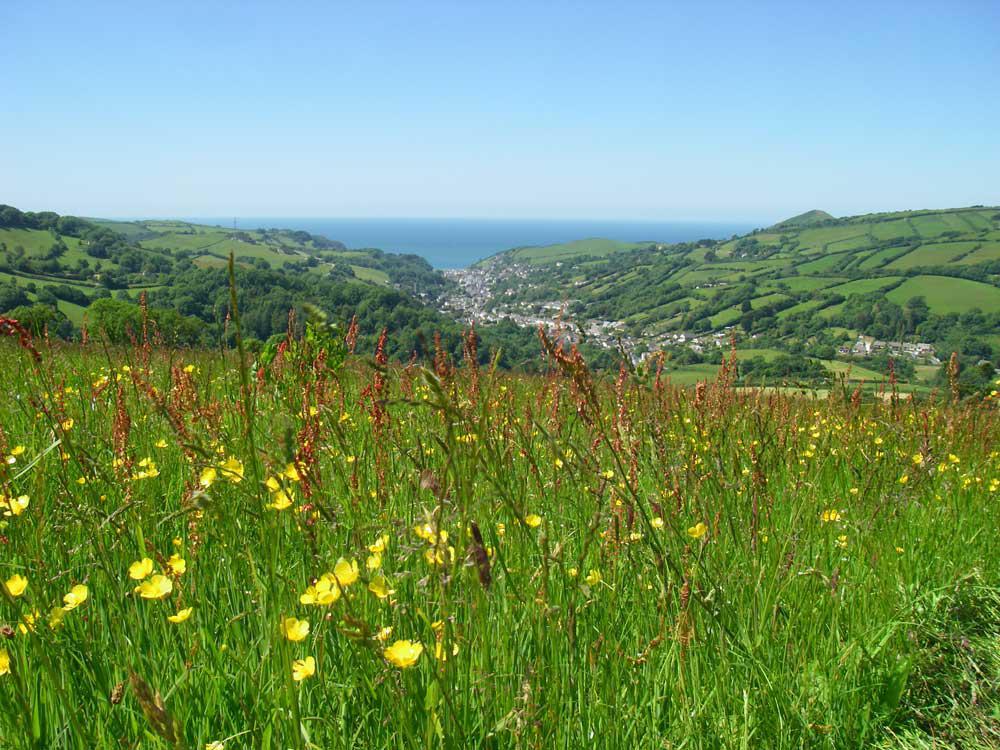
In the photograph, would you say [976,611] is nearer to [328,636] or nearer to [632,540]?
[632,540]

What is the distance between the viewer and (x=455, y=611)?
68.6 inches

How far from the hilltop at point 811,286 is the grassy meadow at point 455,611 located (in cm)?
3097

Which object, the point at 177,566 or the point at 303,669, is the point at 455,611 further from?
the point at 177,566

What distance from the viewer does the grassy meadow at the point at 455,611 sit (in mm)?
1347

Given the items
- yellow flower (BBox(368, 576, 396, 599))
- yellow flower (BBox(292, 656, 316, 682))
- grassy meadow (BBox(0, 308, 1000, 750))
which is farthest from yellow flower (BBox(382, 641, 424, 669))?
yellow flower (BBox(292, 656, 316, 682))

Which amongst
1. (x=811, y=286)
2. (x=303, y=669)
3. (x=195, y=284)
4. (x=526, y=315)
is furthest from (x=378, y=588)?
(x=811, y=286)

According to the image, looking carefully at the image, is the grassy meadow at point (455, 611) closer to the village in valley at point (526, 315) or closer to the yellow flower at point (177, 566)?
the yellow flower at point (177, 566)

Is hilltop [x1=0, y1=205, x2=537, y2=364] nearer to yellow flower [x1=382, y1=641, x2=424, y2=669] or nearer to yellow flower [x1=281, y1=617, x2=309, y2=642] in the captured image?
yellow flower [x1=382, y1=641, x2=424, y2=669]

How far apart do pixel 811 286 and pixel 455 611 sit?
353 ft

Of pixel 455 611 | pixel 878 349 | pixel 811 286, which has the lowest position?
pixel 878 349

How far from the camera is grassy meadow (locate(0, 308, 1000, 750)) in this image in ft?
4.42

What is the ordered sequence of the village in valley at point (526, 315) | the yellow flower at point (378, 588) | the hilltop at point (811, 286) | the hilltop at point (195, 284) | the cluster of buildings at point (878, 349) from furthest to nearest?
the hilltop at point (811, 286)
the cluster of buildings at point (878, 349)
the village in valley at point (526, 315)
the hilltop at point (195, 284)
the yellow flower at point (378, 588)

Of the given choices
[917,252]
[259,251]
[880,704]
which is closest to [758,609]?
[880,704]

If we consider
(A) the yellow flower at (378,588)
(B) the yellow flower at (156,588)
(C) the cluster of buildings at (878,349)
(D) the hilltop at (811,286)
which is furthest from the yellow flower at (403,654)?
(C) the cluster of buildings at (878,349)
